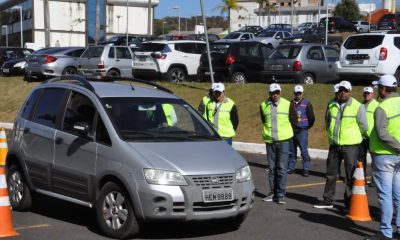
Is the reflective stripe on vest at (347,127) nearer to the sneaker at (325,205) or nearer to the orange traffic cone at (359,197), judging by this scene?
the orange traffic cone at (359,197)

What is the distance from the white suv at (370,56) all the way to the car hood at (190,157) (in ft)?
40.1

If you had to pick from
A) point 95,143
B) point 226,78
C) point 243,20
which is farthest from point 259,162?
point 243,20

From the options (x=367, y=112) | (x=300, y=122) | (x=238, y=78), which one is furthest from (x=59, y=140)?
(x=238, y=78)

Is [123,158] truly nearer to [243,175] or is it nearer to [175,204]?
[175,204]

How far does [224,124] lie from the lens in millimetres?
10930

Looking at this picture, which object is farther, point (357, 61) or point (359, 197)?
point (357, 61)

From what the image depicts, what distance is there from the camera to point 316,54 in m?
22.2

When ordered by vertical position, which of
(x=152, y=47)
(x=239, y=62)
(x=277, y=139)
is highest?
(x=152, y=47)

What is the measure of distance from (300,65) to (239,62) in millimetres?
2732

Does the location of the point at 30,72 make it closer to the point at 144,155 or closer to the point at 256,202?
the point at 256,202

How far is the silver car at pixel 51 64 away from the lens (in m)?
26.9

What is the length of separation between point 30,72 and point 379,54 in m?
14.5

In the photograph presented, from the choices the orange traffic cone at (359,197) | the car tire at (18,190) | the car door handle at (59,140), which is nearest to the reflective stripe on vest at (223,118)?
the orange traffic cone at (359,197)

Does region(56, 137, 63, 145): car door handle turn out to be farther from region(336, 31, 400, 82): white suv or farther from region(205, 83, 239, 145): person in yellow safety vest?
region(336, 31, 400, 82): white suv
